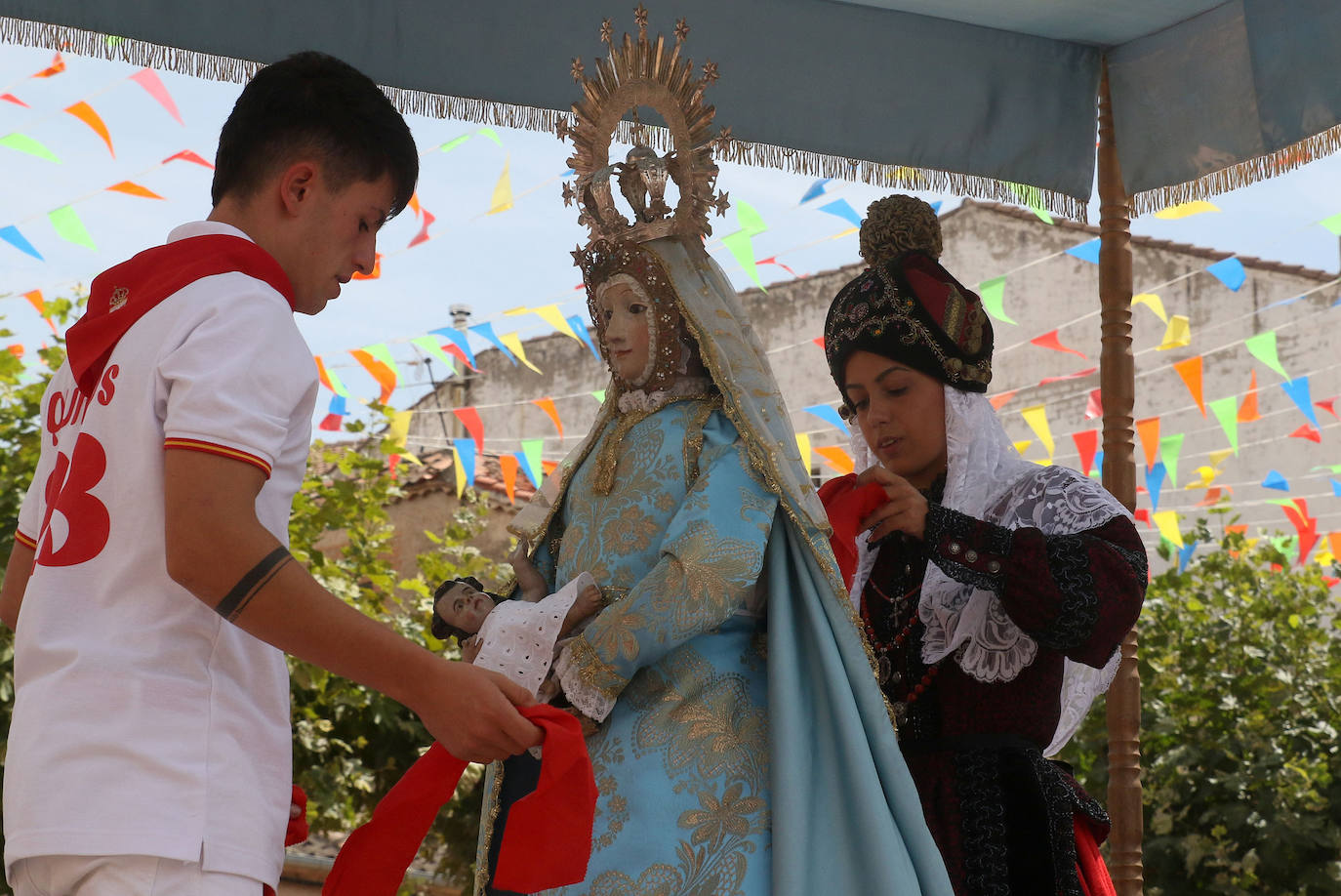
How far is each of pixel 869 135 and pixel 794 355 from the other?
10.7 metres

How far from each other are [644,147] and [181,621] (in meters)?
1.48

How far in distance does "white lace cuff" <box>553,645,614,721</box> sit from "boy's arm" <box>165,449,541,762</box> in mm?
694

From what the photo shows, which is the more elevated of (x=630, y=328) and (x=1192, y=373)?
(x=1192, y=373)

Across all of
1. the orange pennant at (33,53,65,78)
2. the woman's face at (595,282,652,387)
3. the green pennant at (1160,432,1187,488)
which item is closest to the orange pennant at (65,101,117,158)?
the orange pennant at (33,53,65,78)

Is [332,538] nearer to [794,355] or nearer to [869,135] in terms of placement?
[794,355]

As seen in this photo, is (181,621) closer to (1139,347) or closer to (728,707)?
(728,707)

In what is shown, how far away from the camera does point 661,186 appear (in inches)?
102

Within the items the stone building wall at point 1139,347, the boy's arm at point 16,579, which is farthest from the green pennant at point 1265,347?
the boy's arm at point 16,579

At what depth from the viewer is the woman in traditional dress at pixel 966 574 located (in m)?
2.42

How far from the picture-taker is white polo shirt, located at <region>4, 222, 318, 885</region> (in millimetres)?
1390

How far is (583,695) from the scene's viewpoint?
2.21m

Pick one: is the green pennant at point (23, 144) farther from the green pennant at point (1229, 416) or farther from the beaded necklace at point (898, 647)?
the green pennant at point (1229, 416)

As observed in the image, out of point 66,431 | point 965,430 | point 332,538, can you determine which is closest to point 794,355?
point 332,538

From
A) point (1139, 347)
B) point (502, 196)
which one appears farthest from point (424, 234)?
point (1139, 347)
